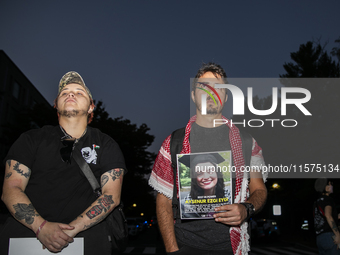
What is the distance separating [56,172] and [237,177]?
1.47 meters

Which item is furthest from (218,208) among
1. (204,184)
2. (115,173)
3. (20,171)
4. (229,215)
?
(20,171)

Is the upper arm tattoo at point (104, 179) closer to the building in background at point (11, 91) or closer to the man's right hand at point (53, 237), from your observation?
the man's right hand at point (53, 237)

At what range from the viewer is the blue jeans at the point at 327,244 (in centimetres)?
576

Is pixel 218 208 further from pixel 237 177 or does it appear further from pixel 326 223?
pixel 326 223

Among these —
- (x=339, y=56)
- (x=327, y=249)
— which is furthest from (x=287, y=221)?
(x=327, y=249)

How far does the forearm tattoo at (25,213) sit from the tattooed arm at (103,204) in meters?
0.28

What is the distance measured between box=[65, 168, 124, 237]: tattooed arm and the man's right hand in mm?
62

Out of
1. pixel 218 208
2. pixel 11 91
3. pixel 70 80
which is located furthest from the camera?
pixel 11 91

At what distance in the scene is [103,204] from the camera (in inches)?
105

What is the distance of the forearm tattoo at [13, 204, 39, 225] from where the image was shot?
8.23ft

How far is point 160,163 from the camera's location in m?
3.20

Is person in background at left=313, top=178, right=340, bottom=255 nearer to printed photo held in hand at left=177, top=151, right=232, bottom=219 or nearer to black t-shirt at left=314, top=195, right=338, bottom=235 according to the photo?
black t-shirt at left=314, top=195, right=338, bottom=235

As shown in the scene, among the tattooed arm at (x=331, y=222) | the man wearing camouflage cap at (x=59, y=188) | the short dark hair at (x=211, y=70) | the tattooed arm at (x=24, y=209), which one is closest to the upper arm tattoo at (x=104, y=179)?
the man wearing camouflage cap at (x=59, y=188)

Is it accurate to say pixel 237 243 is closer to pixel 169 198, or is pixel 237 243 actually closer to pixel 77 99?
pixel 169 198
